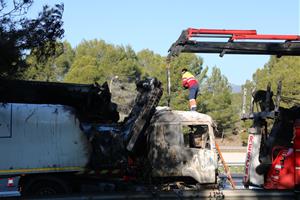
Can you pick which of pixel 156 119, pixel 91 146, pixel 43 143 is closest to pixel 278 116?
pixel 156 119

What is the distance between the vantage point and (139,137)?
10148mm

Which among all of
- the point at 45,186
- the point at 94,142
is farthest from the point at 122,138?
the point at 45,186

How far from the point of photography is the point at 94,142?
32.3 ft

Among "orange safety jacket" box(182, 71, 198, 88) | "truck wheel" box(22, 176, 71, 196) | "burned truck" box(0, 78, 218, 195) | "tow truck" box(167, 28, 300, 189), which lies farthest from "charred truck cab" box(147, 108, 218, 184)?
"orange safety jacket" box(182, 71, 198, 88)

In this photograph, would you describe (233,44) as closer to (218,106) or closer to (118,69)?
(218,106)

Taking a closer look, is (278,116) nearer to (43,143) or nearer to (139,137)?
(139,137)

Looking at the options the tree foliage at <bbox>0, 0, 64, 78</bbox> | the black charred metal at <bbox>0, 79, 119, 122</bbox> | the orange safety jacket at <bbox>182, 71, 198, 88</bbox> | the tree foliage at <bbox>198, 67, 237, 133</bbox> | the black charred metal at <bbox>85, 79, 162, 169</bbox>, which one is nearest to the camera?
the tree foliage at <bbox>0, 0, 64, 78</bbox>

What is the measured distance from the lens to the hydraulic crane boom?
347 inches

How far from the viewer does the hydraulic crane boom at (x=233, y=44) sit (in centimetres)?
882

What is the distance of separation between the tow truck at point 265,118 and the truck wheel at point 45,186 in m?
3.40

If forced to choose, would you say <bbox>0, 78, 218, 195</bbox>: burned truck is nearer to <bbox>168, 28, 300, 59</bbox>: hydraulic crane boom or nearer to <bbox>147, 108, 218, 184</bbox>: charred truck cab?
<bbox>147, 108, 218, 184</bbox>: charred truck cab

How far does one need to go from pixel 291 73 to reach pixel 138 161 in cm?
2952

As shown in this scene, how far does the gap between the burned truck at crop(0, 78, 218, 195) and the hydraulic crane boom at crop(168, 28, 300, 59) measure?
1.86 meters

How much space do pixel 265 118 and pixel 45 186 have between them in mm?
4672
